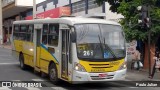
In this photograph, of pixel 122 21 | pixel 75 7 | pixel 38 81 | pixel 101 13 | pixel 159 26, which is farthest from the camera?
pixel 75 7

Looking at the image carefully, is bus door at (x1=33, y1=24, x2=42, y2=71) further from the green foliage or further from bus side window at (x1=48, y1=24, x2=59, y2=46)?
the green foliage

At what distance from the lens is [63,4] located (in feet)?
125

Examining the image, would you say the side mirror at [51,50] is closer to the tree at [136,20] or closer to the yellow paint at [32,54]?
the yellow paint at [32,54]

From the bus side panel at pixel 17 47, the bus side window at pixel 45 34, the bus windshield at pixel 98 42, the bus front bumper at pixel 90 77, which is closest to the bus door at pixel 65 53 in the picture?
the bus windshield at pixel 98 42

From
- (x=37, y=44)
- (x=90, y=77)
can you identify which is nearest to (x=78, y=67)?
(x=90, y=77)

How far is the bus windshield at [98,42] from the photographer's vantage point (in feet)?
40.7

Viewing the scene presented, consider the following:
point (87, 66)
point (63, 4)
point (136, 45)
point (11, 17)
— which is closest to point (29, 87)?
point (87, 66)

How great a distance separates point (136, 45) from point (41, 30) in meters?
8.59

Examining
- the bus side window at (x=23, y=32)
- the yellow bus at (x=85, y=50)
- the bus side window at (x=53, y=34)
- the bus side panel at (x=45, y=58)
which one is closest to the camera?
the yellow bus at (x=85, y=50)

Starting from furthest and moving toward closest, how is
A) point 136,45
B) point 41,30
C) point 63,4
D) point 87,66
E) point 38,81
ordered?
point 63,4 < point 136,45 < point 41,30 < point 38,81 < point 87,66

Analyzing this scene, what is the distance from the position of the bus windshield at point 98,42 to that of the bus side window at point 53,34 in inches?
62.5

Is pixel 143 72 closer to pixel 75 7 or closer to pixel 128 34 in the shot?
pixel 128 34

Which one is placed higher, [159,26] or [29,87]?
[159,26]

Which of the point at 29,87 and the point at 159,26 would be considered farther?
the point at 159,26
